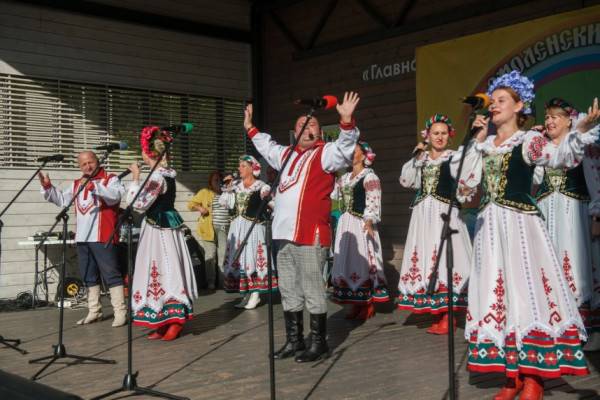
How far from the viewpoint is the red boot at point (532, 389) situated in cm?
339

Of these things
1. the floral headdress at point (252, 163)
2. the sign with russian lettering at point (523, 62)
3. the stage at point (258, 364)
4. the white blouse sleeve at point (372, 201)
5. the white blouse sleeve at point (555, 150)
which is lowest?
the stage at point (258, 364)

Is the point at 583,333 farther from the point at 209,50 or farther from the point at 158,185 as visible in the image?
the point at 209,50

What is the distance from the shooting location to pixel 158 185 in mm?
5352

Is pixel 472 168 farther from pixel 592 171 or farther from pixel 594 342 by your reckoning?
pixel 594 342

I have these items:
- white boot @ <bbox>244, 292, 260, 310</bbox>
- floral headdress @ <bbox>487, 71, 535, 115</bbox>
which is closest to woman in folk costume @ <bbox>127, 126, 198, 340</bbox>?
white boot @ <bbox>244, 292, 260, 310</bbox>

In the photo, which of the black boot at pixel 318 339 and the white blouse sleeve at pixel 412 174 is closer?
the black boot at pixel 318 339

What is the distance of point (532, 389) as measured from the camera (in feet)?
11.1

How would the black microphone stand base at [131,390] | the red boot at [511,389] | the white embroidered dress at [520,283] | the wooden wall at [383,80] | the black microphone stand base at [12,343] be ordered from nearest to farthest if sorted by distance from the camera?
the white embroidered dress at [520,283] → the red boot at [511,389] → the black microphone stand base at [131,390] → the black microphone stand base at [12,343] → the wooden wall at [383,80]

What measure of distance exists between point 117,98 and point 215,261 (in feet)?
7.94

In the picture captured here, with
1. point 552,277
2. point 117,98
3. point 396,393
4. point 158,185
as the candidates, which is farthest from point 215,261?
point 552,277

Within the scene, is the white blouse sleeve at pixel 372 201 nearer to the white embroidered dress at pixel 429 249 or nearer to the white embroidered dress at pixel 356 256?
the white embroidered dress at pixel 356 256

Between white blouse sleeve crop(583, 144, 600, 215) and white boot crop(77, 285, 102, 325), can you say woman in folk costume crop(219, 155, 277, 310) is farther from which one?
white blouse sleeve crop(583, 144, 600, 215)

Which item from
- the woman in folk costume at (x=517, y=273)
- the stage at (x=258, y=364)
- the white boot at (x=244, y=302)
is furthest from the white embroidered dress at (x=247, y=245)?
the woman in folk costume at (x=517, y=273)

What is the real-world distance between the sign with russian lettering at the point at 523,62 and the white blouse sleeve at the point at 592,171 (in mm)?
1629
